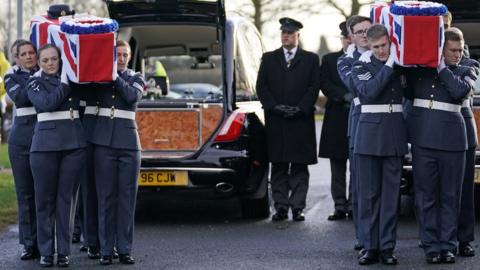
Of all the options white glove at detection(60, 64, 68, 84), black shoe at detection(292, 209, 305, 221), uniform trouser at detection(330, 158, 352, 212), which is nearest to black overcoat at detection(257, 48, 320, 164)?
uniform trouser at detection(330, 158, 352, 212)

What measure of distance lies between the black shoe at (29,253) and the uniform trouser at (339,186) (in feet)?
12.3

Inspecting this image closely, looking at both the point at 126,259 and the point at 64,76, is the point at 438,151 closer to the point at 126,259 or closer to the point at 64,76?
the point at 126,259

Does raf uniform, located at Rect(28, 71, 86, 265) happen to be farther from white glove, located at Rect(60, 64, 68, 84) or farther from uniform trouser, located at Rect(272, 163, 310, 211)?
uniform trouser, located at Rect(272, 163, 310, 211)

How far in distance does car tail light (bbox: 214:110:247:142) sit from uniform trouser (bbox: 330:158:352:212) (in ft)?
4.23

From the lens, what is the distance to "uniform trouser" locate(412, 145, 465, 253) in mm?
9688

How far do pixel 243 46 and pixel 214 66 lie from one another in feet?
5.40

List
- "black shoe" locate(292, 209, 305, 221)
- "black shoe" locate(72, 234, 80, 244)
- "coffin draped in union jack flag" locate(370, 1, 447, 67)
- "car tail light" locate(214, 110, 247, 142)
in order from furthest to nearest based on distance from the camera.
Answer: "black shoe" locate(292, 209, 305, 221), "car tail light" locate(214, 110, 247, 142), "black shoe" locate(72, 234, 80, 244), "coffin draped in union jack flag" locate(370, 1, 447, 67)

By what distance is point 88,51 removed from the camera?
948cm

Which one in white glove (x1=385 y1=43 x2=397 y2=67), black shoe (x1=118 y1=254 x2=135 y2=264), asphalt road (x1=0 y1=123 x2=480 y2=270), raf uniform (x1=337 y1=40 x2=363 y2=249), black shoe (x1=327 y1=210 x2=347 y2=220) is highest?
white glove (x1=385 y1=43 x2=397 y2=67)

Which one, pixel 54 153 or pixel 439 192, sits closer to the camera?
pixel 54 153

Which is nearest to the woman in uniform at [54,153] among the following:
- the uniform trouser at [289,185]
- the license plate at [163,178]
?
the license plate at [163,178]

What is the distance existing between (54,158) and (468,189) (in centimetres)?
323

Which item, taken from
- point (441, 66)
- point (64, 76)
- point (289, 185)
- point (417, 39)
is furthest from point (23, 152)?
point (289, 185)

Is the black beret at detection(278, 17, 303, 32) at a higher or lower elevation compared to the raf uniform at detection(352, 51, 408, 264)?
higher
